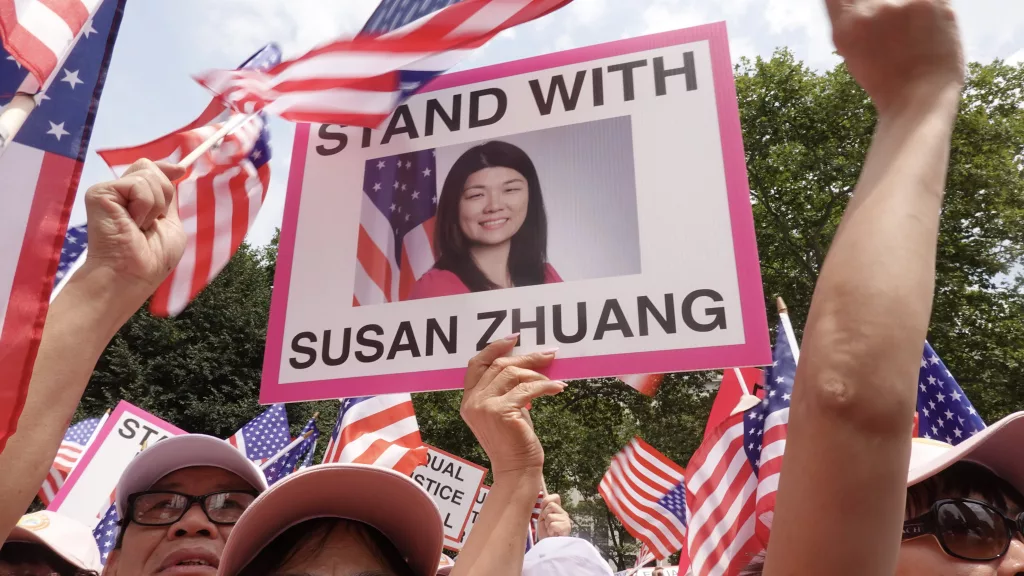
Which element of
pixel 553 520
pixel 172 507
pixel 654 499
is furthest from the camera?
pixel 654 499

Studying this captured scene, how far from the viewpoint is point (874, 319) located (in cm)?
93

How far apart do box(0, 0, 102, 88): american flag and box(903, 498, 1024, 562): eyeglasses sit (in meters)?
2.13

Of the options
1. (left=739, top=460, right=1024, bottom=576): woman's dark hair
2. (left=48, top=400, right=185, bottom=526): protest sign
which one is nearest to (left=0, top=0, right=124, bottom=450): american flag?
(left=739, top=460, right=1024, bottom=576): woman's dark hair

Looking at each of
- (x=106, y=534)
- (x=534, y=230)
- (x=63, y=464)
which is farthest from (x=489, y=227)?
(x=63, y=464)

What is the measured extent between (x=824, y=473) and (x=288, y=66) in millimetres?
2933

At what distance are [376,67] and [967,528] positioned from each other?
A: 257cm

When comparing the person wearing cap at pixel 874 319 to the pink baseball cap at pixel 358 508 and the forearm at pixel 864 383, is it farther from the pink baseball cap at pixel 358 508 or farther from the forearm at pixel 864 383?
the pink baseball cap at pixel 358 508

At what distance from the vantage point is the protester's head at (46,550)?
2.89m

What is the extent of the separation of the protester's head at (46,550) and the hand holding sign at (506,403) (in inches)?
75.3

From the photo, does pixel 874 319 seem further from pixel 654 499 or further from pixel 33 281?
pixel 654 499

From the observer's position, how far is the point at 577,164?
8.70 feet

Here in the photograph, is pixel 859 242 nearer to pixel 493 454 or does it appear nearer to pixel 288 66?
pixel 493 454

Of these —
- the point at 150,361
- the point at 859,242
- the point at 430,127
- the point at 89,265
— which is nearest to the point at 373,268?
the point at 430,127

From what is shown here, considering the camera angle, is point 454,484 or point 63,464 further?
point 454,484
